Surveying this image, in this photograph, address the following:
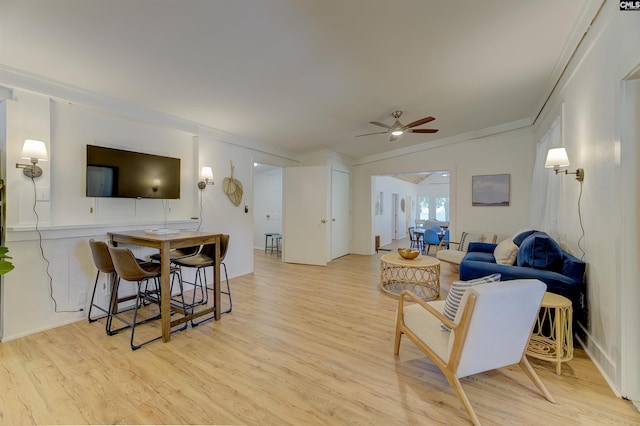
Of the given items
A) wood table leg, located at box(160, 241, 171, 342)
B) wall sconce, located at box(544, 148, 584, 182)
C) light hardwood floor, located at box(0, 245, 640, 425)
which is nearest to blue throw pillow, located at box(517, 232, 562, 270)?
wall sconce, located at box(544, 148, 584, 182)

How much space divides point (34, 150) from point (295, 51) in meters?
2.42

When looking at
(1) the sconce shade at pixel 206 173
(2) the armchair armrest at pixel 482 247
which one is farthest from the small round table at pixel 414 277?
(1) the sconce shade at pixel 206 173

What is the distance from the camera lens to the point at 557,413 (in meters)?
1.61

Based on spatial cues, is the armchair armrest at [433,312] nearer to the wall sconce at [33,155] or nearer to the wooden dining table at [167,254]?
the wooden dining table at [167,254]

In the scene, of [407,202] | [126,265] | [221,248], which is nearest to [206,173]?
[221,248]

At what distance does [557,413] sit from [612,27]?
2.54 m

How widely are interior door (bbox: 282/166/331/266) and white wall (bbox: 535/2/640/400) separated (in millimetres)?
3760

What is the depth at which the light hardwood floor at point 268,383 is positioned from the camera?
159 centimetres

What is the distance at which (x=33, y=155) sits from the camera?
7.72 ft

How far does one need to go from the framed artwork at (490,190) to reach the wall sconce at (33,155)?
6.12 m

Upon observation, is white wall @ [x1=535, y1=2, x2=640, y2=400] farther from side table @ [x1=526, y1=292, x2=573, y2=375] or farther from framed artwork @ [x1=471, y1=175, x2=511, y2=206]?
framed artwork @ [x1=471, y1=175, x2=511, y2=206]

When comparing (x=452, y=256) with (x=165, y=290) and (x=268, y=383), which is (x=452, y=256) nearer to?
(x=268, y=383)

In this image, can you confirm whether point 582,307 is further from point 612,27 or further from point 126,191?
point 126,191

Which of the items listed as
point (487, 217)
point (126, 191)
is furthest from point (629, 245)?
point (126, 191)
